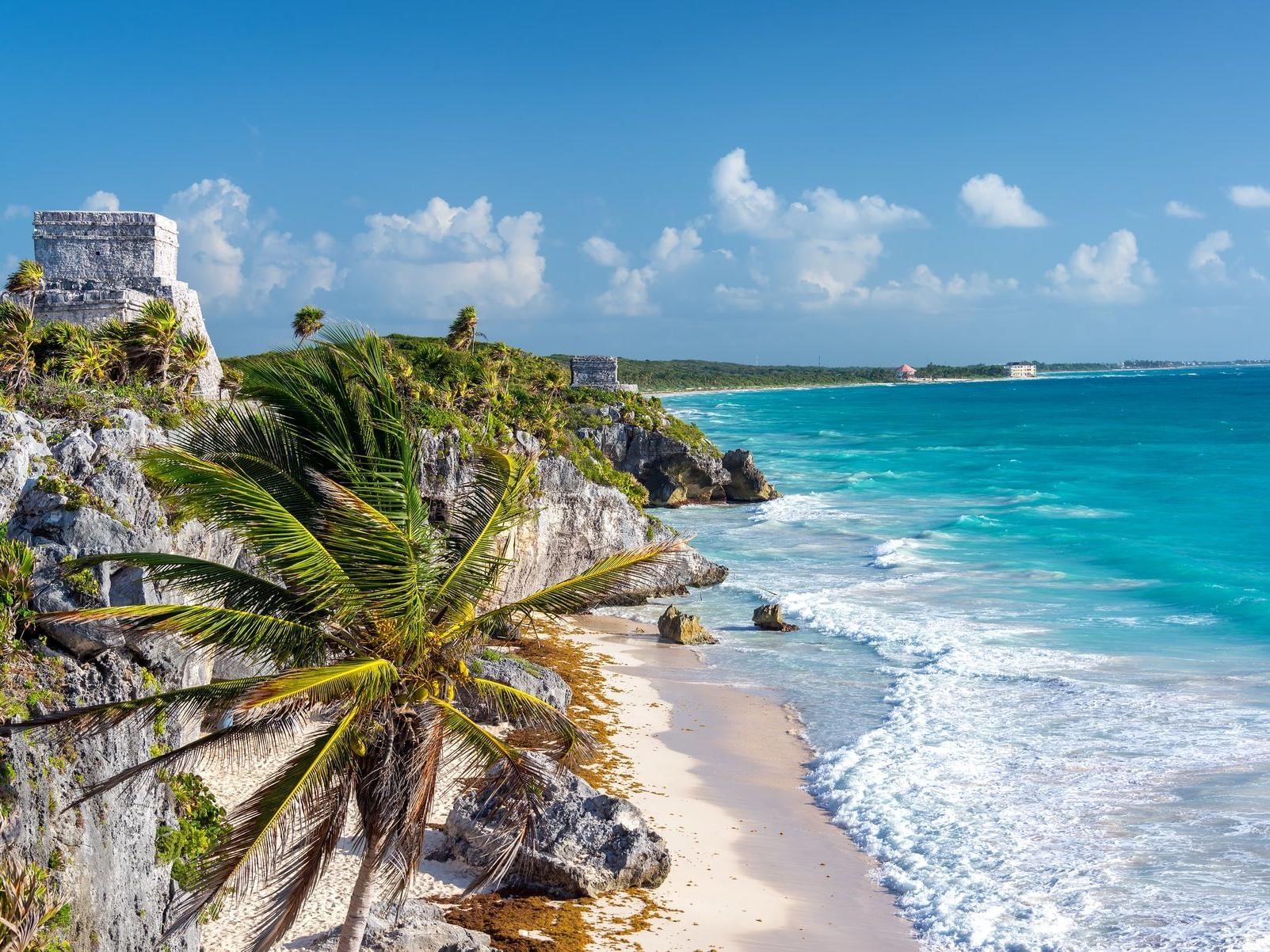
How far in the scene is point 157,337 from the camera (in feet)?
66.6

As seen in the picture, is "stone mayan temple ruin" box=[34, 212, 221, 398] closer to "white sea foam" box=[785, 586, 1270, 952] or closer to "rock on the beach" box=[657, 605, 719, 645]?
"rock on the beach" box=[657, 605, 719, 645]

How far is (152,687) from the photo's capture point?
31.3ft

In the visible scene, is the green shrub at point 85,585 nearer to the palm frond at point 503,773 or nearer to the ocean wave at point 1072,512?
the palm frond at point 503,773

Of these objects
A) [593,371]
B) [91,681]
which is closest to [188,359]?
[91,681]

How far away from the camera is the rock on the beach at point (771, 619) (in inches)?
965

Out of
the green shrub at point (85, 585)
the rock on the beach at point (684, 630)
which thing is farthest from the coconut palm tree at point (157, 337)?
the green shrub at point (85, 585)

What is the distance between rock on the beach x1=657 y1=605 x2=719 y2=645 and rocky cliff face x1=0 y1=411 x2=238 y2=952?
1368 centimetres

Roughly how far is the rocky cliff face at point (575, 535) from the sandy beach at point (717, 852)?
219 inches

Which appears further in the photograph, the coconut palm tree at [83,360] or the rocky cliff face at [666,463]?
the rocky cliff face at [666,463]

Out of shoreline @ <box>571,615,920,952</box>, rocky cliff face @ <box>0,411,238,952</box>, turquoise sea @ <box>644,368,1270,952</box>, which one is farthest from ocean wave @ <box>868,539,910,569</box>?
rocky cliff face @ <box>0,411,238,952</box>

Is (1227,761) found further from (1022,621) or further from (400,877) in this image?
(400,877)

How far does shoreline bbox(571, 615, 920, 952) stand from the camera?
11344 millimetres

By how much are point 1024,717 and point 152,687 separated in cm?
1427

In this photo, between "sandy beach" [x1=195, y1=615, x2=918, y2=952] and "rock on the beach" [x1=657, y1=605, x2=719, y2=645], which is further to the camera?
"rock on the beach" [x1=657, y1=605, x2=719, y2=645]
